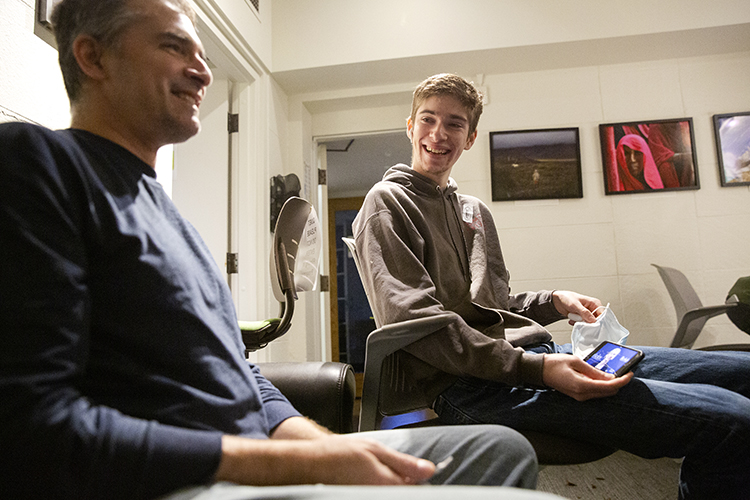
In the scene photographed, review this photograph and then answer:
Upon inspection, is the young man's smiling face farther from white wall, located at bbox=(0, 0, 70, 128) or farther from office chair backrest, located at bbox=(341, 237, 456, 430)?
white wall, located at bbox=(0, 0, 70, 128)

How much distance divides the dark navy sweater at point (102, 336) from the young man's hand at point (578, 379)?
1.85ft

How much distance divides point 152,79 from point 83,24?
129 millimetres

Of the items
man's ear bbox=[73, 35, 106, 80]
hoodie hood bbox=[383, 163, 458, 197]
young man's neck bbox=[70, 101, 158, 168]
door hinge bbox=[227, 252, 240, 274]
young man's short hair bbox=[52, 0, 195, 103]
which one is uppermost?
young man's short hair bbox=[52, 0, 195, 103]

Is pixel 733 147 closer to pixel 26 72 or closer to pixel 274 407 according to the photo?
pixel 274 407

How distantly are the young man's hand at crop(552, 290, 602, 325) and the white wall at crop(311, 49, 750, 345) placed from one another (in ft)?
5.51

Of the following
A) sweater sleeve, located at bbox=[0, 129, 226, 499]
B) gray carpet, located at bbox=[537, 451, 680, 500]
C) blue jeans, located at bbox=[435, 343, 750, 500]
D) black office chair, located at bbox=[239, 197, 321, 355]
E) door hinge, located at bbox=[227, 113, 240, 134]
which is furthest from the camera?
door hinge, located at bbox=[227, 113, 240, 134]

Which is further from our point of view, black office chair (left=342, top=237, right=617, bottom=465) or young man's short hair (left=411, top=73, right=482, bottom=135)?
young man's short hair (left=411, top=73, right=482, bottom=135)

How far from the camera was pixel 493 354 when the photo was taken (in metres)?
0.98

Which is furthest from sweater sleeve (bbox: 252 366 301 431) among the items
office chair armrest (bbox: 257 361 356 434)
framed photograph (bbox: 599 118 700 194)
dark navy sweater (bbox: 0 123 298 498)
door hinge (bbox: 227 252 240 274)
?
framed photograph (bbox: 599 118 700 194)

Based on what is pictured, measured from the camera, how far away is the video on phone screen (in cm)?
96

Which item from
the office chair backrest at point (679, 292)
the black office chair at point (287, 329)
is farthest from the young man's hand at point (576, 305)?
the office chair backrest at point (679, 292)

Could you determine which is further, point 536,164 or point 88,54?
point 536,164

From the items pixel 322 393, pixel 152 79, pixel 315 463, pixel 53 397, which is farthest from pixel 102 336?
pixel 322 393

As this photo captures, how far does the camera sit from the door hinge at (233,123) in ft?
9.44
